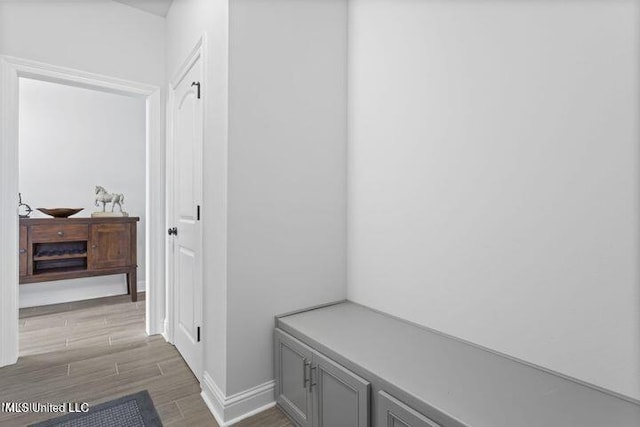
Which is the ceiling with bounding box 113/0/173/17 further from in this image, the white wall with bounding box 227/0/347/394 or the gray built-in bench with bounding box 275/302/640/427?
the gray built-in bench with bounding box 275/302/640/427

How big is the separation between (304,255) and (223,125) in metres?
0.85

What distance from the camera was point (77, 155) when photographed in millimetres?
3826

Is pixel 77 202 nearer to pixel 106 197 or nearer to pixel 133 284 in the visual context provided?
pixel 106 197

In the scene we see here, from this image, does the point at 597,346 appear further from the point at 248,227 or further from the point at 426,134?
the point at 248,227

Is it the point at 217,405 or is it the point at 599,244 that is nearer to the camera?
the point at 599,244

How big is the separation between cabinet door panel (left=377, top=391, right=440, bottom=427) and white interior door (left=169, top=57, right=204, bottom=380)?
1.22 m

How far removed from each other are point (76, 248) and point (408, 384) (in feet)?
12.1

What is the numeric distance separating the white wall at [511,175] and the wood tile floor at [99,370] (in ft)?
3.75

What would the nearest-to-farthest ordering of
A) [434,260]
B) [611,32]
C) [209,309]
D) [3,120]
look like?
[611,32] → [434,260] → [209,309] → [3,120]

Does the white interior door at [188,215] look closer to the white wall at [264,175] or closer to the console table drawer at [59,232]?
the white wall at [264,175]

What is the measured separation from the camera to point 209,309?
5.93 ft

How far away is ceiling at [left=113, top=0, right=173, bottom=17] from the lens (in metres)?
2.63

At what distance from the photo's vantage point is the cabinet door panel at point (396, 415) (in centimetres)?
102

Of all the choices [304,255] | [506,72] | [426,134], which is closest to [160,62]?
[304,255]
